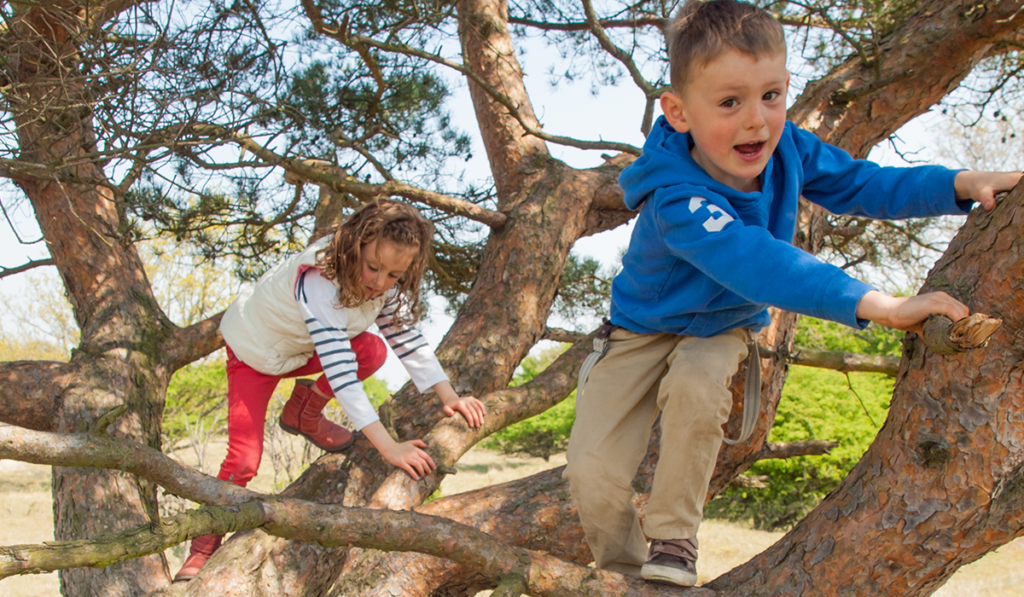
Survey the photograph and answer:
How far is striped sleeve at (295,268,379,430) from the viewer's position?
2312mm

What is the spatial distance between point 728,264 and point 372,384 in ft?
39.4

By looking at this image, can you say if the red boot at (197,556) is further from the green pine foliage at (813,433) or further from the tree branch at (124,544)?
the green pine foliage at (813,433)

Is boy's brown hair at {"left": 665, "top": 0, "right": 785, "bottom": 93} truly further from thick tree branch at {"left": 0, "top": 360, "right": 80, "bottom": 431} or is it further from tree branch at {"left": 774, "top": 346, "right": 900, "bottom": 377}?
thick tree branch at {"left": 0, "top": 360, "right": 80, "bottom": 431}

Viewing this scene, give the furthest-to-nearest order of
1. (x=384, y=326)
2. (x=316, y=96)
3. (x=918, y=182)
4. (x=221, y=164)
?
(x=316, y=96), (x=221, y=164), (x=384, y=326), (x=918, y=182)

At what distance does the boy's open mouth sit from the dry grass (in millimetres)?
4724

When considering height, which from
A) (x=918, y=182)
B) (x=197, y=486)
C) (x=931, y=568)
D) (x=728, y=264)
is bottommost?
(x=931, y=568)

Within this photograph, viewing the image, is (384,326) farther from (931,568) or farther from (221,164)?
(931,568)

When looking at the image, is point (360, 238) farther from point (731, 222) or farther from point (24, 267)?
point (24, 267)

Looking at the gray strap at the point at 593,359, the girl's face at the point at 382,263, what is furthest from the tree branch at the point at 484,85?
the gray strap at the point at 593,359

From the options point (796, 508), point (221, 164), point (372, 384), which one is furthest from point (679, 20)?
point (372, 384)

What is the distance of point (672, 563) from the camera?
1.59 metres

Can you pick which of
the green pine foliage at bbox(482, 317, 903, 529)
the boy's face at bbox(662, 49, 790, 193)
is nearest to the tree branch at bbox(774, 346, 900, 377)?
the boy's face at bbox(662, 49, 790, 193)

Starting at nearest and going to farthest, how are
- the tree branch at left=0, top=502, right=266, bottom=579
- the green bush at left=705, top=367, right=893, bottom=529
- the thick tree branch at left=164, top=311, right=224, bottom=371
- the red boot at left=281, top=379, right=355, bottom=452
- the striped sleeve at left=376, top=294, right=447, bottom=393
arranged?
the tree branch at left=0, top=502, right=266, bottom=579 → the striped sleeve at left=376, top=294, right=447, bottom=393 → the red boot at left=281, top=379, right=355, bottom=452 → the thick tree branch at left=164, top=311, right=224, bottom=371 → the green bush at left=705, top=367, right=893, bottom=529

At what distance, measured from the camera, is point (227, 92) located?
124 inches
